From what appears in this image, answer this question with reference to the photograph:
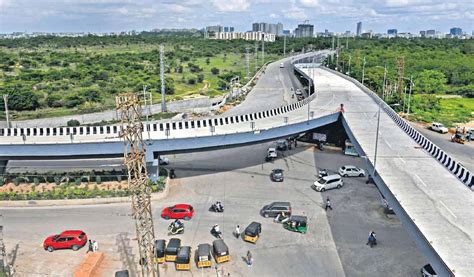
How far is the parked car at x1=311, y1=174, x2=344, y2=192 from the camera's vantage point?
42.1 m

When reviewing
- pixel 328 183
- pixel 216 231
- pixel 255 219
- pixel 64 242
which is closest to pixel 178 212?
pixel 216 231

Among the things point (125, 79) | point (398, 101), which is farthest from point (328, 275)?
point (125, 79)

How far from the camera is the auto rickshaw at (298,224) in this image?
33.7 m

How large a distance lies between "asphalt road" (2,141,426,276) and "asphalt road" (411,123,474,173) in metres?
16.4

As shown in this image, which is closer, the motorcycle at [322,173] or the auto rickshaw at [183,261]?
the auto rickshaw at [183,261]

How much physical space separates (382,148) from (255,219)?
13.3m

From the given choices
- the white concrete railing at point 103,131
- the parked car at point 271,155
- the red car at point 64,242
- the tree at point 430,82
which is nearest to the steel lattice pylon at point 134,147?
the red car at point 64,242

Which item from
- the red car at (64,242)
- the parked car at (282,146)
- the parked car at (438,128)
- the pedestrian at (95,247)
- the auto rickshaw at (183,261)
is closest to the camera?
the auto rickshaw at (183,261)

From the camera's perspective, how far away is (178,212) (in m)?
36.5

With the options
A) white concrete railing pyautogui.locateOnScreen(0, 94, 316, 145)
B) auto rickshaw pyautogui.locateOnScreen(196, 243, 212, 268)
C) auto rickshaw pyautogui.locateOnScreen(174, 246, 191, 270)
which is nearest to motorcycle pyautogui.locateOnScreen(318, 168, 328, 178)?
white concrete railing pyautogui.locateOnScreen(0, 94, 316, 145)

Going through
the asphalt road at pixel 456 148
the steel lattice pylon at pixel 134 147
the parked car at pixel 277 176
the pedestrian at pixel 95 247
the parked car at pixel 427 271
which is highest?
the steel lattice pylon at pixel 134 147

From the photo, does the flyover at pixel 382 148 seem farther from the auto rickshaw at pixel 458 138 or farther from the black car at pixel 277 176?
the auto rickshaw at pixel 458 138

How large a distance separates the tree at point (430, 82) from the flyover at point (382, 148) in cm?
4570

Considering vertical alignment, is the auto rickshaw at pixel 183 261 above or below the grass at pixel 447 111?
below
